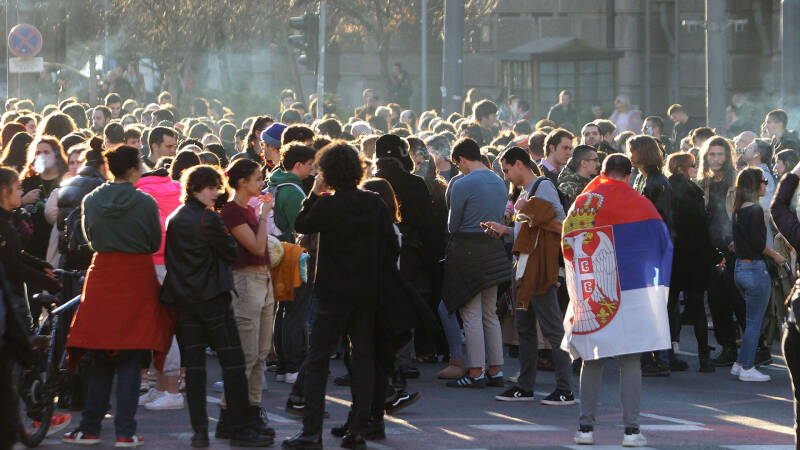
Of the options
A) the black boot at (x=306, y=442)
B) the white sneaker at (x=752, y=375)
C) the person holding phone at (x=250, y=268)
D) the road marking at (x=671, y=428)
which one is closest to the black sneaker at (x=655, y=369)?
the white sneaker at (x=752, y=375)

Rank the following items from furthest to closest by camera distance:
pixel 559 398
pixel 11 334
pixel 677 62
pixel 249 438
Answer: pixel 677 62
pixel 559 398
pixel 249 438
pixel 11 334

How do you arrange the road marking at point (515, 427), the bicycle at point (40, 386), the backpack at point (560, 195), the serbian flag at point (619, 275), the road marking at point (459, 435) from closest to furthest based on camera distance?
the bicycle at point (40, 386)
the serbian flag at point (619, 275)
the road marking at point (459, 435)
the road marking at point (515, 427)
the backpack at point (560, 195)

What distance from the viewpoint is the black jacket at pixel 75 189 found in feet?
34.4

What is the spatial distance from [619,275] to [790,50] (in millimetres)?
13056

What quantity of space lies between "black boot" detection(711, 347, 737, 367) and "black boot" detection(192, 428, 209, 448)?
217 inches

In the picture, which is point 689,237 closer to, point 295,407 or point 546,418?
point 546,418

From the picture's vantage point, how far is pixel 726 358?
13344 mm

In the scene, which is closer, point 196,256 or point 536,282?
point 196,256

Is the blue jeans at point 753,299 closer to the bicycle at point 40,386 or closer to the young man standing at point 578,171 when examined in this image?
the young man standing at point 578,171

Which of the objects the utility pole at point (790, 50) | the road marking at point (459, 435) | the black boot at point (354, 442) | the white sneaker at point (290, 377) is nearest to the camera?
the black boot at point (354, 442)

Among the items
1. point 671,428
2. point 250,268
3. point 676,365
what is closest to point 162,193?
point 250,268

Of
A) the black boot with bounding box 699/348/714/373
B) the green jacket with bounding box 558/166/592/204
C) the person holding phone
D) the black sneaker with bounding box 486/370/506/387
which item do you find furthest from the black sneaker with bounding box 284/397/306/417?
the black boot with bounding box 699/348/714/373

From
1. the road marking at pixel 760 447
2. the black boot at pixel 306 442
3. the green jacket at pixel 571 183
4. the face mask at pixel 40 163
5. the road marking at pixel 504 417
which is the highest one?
the face mask at pixel 40 163

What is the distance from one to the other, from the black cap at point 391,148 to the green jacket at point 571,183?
1369 millimetres
